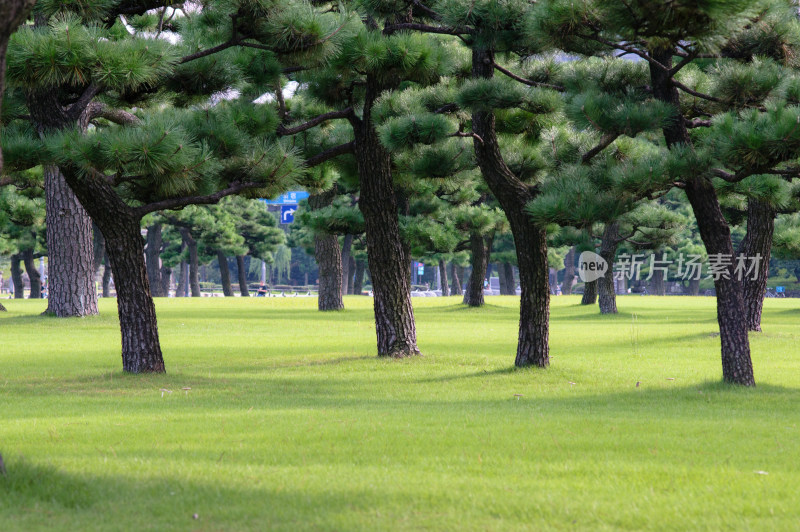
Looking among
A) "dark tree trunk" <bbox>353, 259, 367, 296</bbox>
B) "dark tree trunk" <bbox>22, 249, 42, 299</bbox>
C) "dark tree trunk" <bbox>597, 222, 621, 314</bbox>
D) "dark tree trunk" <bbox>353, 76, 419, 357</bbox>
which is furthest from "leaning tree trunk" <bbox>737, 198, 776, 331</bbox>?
"dark tree trunk" <bbox>353, 259, 367, 296</bbox>

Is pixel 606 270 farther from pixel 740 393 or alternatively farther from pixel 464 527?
pixel 464 527

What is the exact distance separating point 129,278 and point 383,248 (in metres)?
3.28

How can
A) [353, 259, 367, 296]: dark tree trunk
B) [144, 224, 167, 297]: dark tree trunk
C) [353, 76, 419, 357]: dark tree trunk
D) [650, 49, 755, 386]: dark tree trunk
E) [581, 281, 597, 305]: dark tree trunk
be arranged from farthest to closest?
[353, 259, 367, 296]: dark tree trunk
[144, 224, 167, 297]: dark tree trunk
[581, 281, 597, 305]: dark tree trunk
[353, 76, 419, 357]: dark tree trunk
[650, 49, 755, 386]: dark tree trunk

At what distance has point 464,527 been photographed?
3375 mm

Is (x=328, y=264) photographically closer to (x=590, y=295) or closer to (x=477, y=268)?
(x=477, y=268)

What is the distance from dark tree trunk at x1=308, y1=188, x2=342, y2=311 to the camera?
21.8 m

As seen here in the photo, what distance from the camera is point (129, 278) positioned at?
886 centimetres

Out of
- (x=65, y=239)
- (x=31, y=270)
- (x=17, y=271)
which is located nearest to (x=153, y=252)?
(x=31, y=270)

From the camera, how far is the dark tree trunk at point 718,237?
8227mm

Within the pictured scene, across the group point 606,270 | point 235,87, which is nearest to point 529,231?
point 235,87

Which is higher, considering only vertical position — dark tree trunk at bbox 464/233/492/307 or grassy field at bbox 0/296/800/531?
dark tree trunk at bbox 464/233/492/307

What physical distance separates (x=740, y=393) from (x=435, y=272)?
65.4 metres

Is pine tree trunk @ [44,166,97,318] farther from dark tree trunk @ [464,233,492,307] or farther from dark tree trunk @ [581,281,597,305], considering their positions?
dark tree trunk @ [581,281,597,305]

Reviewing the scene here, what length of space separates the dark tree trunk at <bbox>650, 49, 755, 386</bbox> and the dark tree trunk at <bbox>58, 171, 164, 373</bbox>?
211 inches
